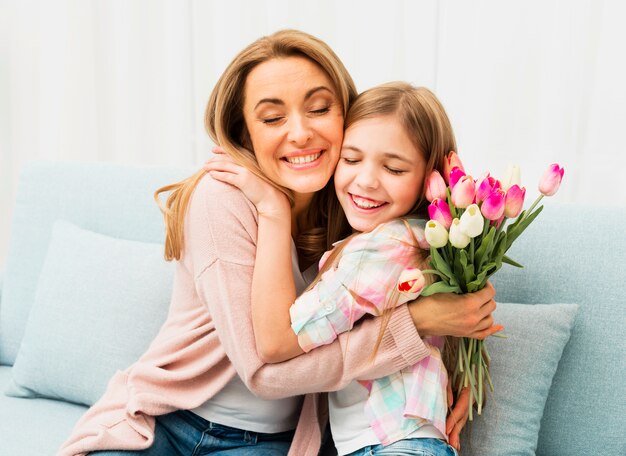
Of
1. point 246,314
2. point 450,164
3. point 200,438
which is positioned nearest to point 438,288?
point 450,164

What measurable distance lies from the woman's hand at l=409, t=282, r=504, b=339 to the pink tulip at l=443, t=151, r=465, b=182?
219 mm

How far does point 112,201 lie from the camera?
2064mm

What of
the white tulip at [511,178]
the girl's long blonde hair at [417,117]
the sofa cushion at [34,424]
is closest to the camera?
the white tulip at [511,178]

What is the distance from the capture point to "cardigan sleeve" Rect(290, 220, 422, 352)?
127 cm

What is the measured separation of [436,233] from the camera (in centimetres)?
115

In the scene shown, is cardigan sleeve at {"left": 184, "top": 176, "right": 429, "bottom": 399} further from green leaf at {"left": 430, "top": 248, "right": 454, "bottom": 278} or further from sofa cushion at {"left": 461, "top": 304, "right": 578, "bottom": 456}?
sofa cushion at {"left": 461, "top": 304, "right": 578, "bottom": 456}

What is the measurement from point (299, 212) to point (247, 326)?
1.10ft

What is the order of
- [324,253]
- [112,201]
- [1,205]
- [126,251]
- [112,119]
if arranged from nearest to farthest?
1. [324,253]
2. [126,251]
3. [112,201]
4. [112,119]
5. [1,205]

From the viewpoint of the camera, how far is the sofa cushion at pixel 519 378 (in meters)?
1.46

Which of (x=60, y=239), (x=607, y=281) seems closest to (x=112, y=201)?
(x=60, y=239)

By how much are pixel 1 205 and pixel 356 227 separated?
2281 millimetres

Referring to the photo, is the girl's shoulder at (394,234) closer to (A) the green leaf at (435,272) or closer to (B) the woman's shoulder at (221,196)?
(A) the green leaf at (435,272)

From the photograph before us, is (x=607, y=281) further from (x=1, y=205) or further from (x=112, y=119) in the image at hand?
(x=1, y=205)

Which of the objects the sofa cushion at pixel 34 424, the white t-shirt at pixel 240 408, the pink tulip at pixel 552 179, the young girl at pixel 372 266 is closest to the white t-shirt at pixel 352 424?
the young girl at pixel 372 266
